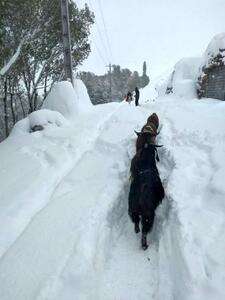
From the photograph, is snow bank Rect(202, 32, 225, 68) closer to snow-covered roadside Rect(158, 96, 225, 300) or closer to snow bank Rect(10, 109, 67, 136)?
snow bank Rect(10, 109, 67, 136)

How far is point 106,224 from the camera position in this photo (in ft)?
19.6

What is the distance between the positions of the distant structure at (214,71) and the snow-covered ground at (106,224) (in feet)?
35.7

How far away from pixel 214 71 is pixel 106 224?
18.1 meters

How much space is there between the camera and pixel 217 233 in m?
4.67

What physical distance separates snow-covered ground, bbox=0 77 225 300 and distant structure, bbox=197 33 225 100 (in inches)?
429

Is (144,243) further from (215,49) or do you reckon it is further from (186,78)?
(186,78)

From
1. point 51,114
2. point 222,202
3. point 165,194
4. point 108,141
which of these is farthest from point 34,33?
point 222,202

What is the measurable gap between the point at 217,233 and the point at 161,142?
5137mm

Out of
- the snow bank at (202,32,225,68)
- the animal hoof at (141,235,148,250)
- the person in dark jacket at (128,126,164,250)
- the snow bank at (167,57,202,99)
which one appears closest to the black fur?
the person in dark jacket at (128,126,164,250)

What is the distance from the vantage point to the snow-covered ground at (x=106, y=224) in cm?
432

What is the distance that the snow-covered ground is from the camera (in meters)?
4.32

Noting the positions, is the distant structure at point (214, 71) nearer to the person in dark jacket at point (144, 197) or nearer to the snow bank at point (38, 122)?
the snow bank at point (38, 122)

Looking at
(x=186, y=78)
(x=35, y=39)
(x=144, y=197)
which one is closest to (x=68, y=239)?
(x=144, y=197)

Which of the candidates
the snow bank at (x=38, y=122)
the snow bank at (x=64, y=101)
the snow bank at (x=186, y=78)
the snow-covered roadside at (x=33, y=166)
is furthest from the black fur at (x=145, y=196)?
the snow bank at (x=186, y=78)
